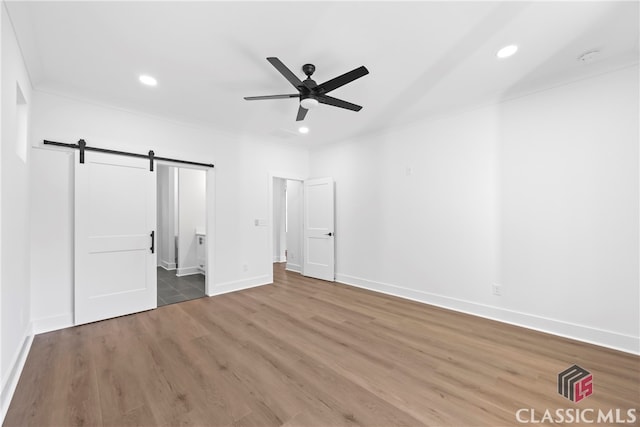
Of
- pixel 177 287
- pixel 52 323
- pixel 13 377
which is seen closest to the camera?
pixel 13 377

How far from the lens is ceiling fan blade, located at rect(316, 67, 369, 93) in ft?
7.28

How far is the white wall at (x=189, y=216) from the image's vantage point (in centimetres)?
562

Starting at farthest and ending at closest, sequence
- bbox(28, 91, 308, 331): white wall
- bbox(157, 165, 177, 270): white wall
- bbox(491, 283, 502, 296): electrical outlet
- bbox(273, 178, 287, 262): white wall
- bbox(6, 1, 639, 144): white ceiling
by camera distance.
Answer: bbox(273, 178, 287, 262): white wall
bbox(157, 165, 177, 270): white wall
bbox(491, 283, 502, 296): electrical outlet
bbox(28, 91, 308, 331): white wall
bbox(6, 1, 639, 144): white ceiling

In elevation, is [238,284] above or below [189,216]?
below

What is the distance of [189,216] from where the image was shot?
5.80m

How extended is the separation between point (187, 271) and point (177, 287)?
1.07m

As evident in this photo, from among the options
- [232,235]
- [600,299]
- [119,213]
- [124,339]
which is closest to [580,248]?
[600,299]

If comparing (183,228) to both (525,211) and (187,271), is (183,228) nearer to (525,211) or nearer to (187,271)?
(187,271)

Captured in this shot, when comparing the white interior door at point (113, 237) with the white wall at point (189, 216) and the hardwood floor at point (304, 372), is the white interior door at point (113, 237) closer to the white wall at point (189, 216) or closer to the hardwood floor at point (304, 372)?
the hardwood floor at point (304, 372)

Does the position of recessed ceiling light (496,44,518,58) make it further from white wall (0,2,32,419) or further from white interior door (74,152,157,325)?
white interior door (74,152,157,325)

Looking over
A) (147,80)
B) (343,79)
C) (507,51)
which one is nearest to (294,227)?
(147,80)

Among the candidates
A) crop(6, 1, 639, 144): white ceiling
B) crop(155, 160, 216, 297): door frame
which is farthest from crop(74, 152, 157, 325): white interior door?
crop(6, 1, 639, 144): white ceiling

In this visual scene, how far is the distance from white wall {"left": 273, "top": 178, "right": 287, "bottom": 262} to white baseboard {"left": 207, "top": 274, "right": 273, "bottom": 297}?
2.53 metres

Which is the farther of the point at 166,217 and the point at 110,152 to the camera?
the point at 166,217
